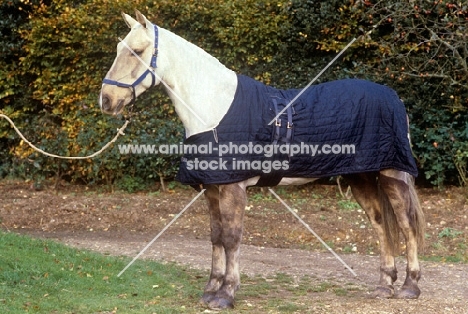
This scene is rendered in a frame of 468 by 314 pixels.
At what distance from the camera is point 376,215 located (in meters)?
6.61

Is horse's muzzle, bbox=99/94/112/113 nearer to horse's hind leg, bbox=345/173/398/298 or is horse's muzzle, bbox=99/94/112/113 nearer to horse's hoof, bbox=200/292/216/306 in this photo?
horse's hoof, bbox=200/292/216/306

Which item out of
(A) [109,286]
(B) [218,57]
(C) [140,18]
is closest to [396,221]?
(A) [109,286]

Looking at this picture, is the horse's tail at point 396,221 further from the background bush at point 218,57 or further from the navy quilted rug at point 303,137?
the background bush at point 218,57

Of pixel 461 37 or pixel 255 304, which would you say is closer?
pixel 255 304

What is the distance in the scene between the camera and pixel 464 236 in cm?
887

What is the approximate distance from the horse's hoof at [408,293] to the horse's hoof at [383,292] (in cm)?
9

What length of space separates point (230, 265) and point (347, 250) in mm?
3260

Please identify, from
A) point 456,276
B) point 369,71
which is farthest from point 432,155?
point 456,276

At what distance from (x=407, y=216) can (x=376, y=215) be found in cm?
37

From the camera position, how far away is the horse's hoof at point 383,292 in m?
6.28

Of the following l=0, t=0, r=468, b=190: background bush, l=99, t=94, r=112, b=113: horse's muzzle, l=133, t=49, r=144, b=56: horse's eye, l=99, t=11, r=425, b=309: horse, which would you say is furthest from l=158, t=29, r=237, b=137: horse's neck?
l=0, t=0, r=468, b=190: background bush

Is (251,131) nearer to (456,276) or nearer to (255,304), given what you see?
(255,304)

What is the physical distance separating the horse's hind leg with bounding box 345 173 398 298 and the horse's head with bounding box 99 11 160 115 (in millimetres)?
2056

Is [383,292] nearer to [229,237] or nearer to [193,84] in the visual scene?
[229,237]
